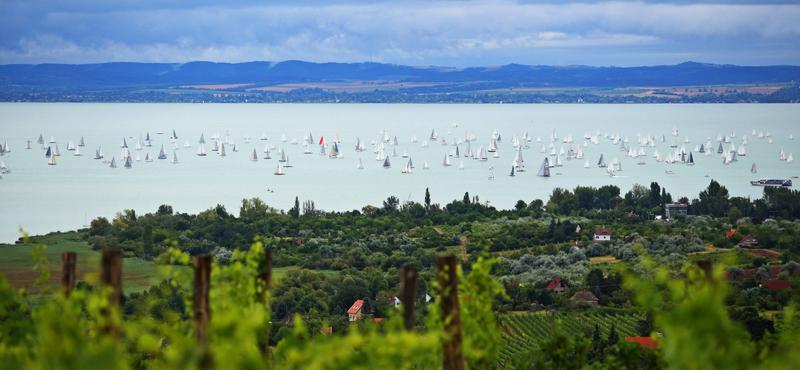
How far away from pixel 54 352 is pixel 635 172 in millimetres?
58396

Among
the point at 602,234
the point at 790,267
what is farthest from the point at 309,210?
the point at 790,267

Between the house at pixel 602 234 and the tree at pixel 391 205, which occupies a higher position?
the tree at pixel 391 205

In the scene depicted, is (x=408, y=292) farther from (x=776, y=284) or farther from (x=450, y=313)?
(x=776, y=284)

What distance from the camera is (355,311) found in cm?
2320

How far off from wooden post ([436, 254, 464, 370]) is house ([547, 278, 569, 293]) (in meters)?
22.5

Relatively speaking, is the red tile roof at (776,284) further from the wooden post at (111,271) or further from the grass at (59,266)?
the wooden post at (111,271)

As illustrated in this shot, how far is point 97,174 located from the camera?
190 feet

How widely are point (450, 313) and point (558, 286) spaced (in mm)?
22839

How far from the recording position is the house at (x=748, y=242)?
106 feet

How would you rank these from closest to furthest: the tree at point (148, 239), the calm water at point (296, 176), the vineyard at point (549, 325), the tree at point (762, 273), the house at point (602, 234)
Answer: the vineyard at point (549, 325) → the tree at point (762, 273) → the tree at point (148, 239) → the house at point (602, 234) → the calm water at point (296, 176)

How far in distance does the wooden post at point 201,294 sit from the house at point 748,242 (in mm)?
31075

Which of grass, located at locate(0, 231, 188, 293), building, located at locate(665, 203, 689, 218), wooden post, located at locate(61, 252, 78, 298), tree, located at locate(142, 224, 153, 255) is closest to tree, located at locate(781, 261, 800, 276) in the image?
building, located at locate(665, 203, 689, 218)

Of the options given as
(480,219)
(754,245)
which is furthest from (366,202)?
(754,245)

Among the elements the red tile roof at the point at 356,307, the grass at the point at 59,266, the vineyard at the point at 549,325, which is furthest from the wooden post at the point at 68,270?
the grass at the point at 59,266
